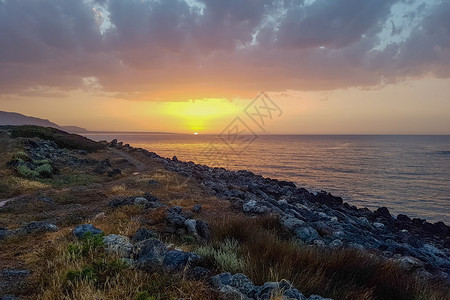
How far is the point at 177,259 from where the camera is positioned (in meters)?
4.98

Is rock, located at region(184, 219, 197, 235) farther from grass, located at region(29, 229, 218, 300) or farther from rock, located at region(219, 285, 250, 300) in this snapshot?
rock, located at region(219, 285, 250, 300)

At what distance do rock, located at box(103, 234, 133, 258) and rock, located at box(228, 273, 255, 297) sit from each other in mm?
1927

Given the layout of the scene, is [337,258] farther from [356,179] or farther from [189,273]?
[356,179]

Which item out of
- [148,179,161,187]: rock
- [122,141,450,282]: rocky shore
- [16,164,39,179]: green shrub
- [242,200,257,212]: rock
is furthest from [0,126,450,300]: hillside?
[16,164,39,179]: green shrub

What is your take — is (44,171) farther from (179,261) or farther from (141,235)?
(179,261)

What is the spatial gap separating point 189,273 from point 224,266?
641 mm

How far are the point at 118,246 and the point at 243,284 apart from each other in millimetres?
2344

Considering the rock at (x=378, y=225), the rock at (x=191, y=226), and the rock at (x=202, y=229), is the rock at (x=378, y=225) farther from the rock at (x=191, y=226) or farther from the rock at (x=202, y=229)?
the rock at (x=191, y=226)

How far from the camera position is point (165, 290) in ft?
13.1

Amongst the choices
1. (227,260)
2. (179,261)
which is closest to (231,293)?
(227,260)

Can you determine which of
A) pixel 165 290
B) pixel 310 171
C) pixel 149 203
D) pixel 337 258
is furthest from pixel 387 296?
pixel 310 171

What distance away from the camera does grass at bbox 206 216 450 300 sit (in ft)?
14.8

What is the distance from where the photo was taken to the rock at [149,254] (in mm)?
4688

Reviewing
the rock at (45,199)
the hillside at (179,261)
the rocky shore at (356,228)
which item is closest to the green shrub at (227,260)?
the hillside at (179,261)
